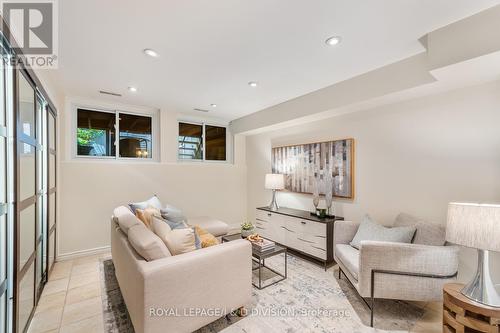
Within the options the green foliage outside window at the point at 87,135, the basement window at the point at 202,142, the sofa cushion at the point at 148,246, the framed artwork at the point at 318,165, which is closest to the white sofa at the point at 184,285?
the sofa cushion at the point at 148,246

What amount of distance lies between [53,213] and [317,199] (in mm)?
3742

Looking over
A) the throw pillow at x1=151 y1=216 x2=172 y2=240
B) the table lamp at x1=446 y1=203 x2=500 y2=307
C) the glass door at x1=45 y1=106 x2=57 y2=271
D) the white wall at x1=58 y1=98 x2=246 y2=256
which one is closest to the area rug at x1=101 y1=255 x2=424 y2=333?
the table lamp at x1=446 y1=203 x2=500 y2=307

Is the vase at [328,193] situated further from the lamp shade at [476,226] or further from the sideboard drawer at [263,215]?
the lamp shade at [476,226]

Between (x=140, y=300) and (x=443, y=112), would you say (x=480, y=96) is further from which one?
(x=140, y=300)

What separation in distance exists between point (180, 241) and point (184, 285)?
342 mm

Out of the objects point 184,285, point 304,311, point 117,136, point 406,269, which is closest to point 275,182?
point 304,311

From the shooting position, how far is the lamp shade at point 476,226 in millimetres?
1397

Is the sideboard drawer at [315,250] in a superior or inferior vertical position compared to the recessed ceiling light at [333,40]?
inferior

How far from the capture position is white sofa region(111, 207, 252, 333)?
1.50 m

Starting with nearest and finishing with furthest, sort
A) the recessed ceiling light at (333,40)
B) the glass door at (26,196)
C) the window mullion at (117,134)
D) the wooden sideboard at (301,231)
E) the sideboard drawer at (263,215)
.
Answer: the glass door at (26,196) → the recessed ceiling light at (333,40) → the wooden sideboard at (301,231) → the window mullion at (117,134) → the sideboard drawer at (263,215)

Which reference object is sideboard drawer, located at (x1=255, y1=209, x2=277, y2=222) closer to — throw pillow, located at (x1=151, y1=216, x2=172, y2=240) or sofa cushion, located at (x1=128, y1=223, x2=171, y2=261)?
throw pillow, located at (x1=151, y1=216, x2=172, y2=240)

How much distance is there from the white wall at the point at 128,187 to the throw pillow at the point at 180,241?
2.44 meters

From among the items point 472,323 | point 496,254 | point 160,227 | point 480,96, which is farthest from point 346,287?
point 480,96

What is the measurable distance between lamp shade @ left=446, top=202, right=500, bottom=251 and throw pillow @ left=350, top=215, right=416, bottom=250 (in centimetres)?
72
